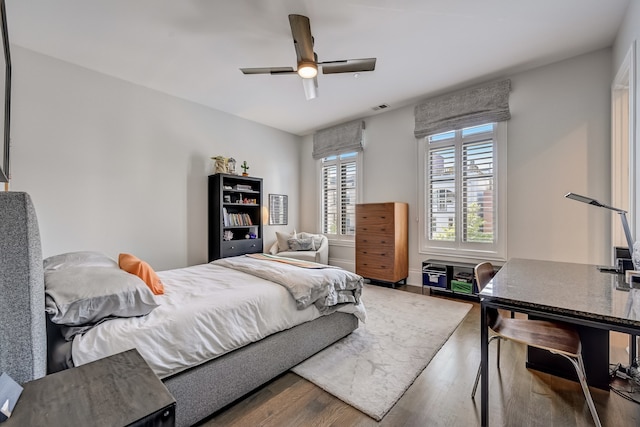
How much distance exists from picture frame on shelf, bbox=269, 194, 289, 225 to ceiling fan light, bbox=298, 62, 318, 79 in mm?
3243

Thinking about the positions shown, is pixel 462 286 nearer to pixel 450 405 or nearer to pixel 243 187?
pixel 450 405

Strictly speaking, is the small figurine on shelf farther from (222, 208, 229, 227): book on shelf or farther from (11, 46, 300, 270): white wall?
→ (222, 208, 229, 227): book on shelf

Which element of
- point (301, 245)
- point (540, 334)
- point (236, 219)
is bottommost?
point (540, 334)

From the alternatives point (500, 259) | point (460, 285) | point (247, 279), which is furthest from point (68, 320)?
point (500, 259)

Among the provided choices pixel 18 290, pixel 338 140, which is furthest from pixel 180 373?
pixel 338 140

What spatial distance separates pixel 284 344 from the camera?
1991 mm

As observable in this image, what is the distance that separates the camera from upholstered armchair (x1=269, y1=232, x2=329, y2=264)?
5086mm

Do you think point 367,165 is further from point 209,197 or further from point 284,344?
point 284,344

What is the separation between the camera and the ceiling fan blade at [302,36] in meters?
2.23

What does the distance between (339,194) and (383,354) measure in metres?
3.64

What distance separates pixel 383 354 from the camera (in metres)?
2.30

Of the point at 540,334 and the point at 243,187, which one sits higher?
the point at 243,187

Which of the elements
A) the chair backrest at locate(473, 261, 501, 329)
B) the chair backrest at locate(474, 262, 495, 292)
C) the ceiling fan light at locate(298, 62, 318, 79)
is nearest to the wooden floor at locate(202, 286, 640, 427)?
the chair backrest at locate(473, 261, 501, 329)

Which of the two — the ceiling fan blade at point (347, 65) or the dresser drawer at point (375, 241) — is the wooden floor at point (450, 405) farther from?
the ceiling fan blade at point (347, 65)
